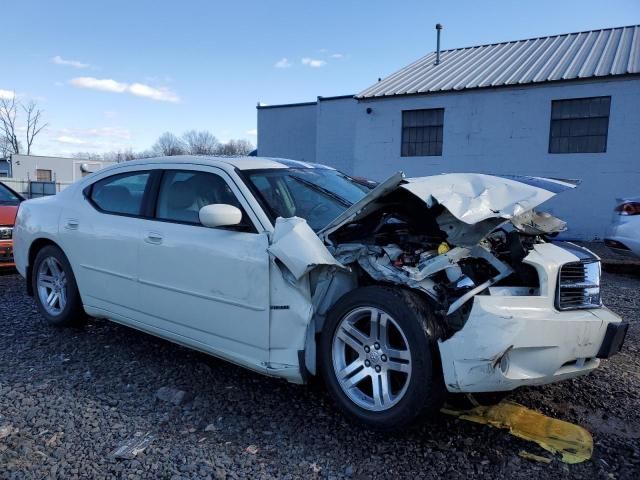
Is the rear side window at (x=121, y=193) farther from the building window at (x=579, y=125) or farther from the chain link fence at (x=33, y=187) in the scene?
the chain link fence at (x=33, y=187)

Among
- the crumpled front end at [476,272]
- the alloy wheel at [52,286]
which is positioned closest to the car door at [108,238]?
the alloy wheel at [52,286]

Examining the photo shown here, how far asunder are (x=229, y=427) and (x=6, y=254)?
560 centimetres

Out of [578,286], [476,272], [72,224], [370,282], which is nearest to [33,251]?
[72,224]

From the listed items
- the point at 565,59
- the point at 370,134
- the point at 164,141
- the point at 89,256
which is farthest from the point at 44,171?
the point at 89,256

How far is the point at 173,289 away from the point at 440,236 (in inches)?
72.6

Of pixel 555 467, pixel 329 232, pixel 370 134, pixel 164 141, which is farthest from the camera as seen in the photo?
pixel 164 141

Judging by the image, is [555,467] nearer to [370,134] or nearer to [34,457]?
[34,457]

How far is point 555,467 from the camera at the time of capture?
2.58m

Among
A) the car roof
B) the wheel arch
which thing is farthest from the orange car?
the car roof

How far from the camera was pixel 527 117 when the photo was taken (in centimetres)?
1320

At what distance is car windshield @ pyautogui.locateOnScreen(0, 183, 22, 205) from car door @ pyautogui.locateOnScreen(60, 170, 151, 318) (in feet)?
13.5

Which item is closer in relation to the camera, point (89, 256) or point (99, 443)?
point (99, 443)

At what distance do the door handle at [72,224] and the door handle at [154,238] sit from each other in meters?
1.04

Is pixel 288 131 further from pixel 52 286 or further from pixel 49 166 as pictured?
pixel 49 166
